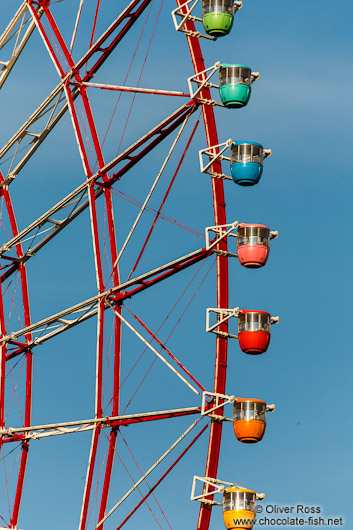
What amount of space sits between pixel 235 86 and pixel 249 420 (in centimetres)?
947

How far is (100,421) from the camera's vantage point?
56656 millimetres

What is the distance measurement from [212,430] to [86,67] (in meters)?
13.3

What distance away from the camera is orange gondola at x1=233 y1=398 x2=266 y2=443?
52.4 m

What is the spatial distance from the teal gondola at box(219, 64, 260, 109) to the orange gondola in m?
8.44

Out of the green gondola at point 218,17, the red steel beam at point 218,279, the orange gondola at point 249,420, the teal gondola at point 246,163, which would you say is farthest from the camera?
the green gondola at point 218,17

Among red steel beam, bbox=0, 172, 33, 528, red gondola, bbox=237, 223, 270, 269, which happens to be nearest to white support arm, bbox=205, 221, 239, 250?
red gondola, bbox=237, 223, 270, 269

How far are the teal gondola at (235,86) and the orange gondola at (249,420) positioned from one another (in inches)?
332

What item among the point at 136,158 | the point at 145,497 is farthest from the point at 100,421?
the point at 136,158

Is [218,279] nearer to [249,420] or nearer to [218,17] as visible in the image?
[249,420]

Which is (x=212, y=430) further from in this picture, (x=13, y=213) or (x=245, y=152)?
(x=13, y=213)

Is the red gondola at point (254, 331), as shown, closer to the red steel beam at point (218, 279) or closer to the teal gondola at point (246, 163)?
the red steel beam at point (218, 279)

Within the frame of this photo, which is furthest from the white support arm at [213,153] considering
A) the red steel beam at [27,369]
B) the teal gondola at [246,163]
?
the red steel beam at [27,369]

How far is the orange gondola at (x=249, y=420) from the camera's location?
172ft

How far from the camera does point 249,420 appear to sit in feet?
172
